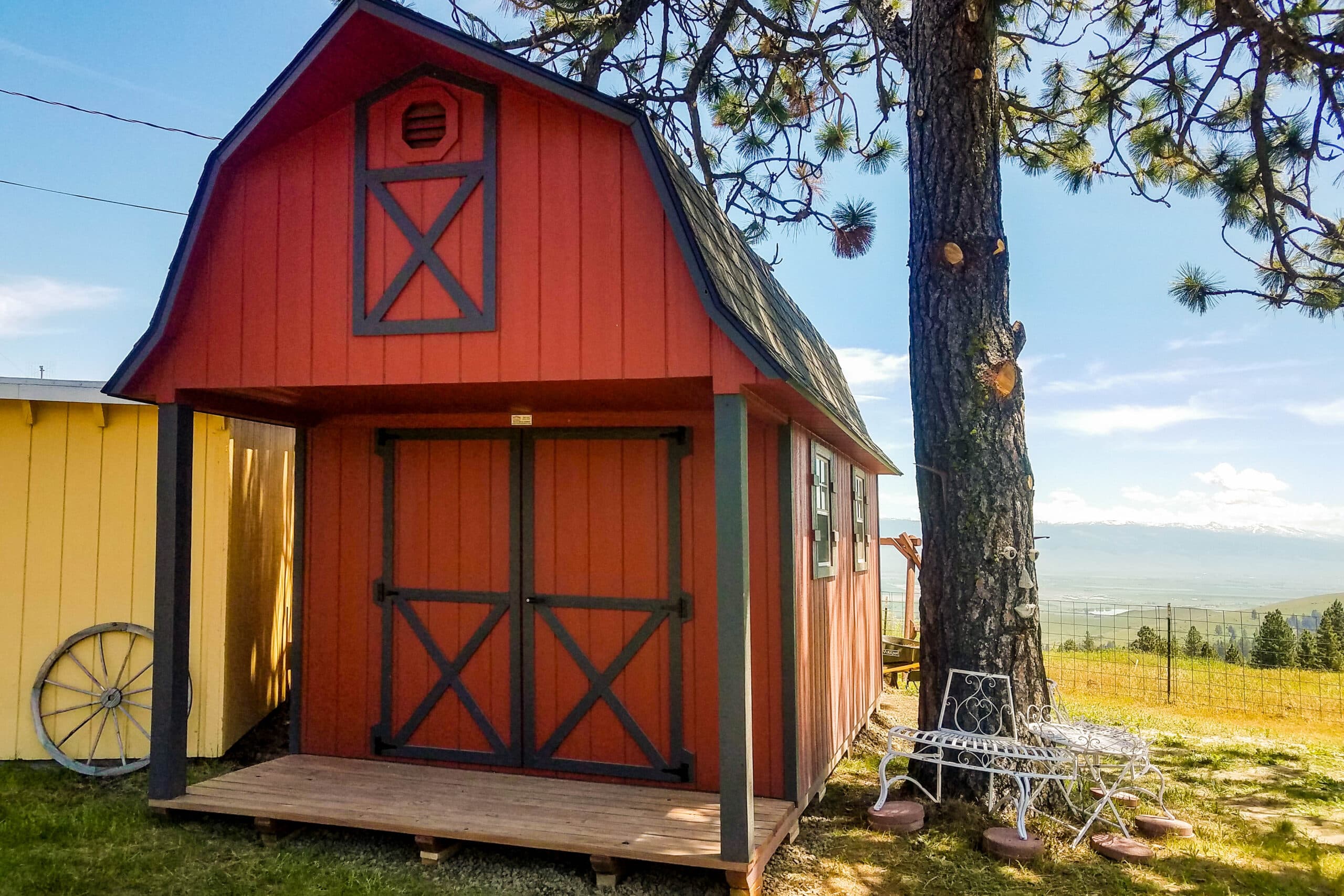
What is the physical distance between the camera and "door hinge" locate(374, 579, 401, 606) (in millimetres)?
5867

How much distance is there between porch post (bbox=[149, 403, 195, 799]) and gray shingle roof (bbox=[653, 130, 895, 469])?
2914 mm

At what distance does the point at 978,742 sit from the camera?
495 centimetres

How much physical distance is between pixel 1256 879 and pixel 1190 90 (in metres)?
6.06

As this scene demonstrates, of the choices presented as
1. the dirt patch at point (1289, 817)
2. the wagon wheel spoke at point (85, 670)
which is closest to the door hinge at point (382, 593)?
the wagon wheel spoke at point (85, 670)

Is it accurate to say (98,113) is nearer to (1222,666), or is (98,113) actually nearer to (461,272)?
(461,272)

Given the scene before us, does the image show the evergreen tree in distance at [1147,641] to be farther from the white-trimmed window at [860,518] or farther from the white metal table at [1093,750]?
the white metal table at [1093,750]

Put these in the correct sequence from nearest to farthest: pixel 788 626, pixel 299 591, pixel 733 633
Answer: pixel 733 633 < pixel 788 626 < pixel 299 591

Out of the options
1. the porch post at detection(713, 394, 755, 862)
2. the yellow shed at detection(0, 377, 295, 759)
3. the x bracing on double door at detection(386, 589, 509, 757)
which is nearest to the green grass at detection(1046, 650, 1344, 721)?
the x bracing on double door at detection(386, 589, 509, 757)

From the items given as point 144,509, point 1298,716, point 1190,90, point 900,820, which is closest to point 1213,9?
point 1190,90

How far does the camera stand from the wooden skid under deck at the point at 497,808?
13.8 feet

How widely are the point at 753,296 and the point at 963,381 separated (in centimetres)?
160

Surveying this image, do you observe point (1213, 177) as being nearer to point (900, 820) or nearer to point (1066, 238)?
point (1066, 238)

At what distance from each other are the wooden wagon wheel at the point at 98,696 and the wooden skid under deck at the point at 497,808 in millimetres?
1370

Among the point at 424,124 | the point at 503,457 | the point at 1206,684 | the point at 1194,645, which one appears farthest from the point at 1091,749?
the point at 1194,645
